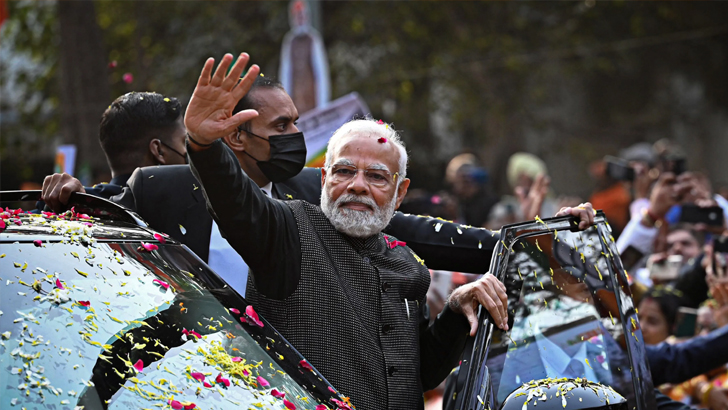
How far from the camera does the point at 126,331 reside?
8.31 feet

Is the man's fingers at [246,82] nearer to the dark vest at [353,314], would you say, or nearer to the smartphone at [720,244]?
the dark vest at [353,314]

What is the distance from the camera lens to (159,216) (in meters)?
3.82

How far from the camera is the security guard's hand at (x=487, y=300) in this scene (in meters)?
3.14

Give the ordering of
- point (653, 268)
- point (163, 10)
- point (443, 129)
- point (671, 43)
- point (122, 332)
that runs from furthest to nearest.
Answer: point (443, 129) → point (671, 43) → point (163, 10) → point (653, 268) → point (122, 332)

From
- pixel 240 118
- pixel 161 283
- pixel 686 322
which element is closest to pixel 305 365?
pixel 161 283

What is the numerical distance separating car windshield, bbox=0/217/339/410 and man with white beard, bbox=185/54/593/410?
212 mm

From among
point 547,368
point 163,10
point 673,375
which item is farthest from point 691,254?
point 163,10

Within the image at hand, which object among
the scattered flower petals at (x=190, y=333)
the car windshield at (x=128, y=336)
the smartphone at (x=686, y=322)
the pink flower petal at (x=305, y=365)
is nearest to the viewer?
the car windshield at (x=128, y=336)

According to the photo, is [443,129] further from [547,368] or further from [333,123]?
[547,368]

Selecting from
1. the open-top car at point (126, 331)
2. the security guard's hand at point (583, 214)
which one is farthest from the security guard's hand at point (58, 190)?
the security guard's hand at point (583, 214)

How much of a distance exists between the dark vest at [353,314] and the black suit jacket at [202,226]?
0.37 m

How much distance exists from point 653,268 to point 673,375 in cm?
248

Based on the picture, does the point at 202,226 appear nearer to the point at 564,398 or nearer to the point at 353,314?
the point at 353,314

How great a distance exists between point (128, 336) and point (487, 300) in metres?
1.20
